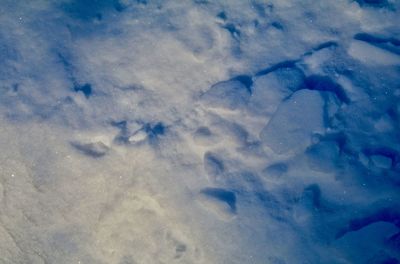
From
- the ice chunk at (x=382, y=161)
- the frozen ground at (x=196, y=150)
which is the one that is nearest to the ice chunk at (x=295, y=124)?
the frozen ground at (x=196, y=150)

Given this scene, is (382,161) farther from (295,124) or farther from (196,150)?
(196,150)

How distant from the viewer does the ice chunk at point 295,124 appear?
10.6 feet

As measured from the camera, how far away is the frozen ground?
3195mm

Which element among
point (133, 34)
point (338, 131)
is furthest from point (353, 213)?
point (133, 34)

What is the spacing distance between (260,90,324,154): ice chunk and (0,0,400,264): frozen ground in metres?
0.01

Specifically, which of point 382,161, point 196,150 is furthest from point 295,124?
point 196,150

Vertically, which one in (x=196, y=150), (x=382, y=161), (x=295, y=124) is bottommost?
(x=196, y=150)

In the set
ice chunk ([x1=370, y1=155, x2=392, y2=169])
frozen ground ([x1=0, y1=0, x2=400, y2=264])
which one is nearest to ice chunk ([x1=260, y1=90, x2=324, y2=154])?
frozen ground ([x1=0, y1=0, x2=400, y2=264])

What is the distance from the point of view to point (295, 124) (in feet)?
10.6

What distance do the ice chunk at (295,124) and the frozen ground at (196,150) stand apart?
1 cm

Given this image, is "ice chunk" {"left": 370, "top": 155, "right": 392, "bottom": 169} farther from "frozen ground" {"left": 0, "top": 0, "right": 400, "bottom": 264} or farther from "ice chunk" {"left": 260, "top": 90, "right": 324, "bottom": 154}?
"ice chunk" {"left": 260, "top": 90, "right": 324, "bottom": 154}

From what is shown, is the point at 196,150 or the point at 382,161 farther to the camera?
the point at 196,150

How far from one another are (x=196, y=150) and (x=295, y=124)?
3.54 feet

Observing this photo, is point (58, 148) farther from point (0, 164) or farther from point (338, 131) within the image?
point (338, 131)
